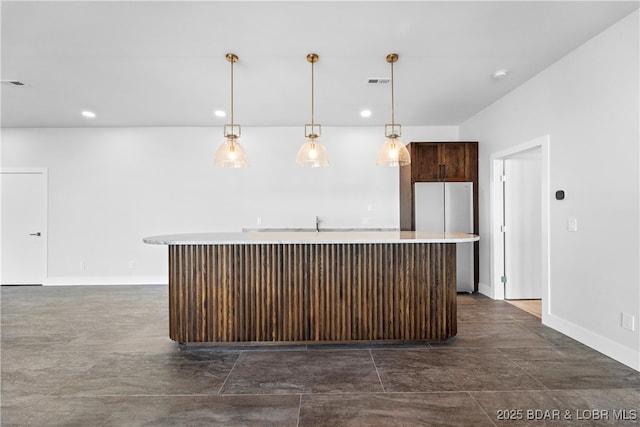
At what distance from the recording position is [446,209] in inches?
188

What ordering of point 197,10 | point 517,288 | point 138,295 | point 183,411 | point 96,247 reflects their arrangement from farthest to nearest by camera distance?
1. point 96,247
2. point 138,295
3. point 517,288
4. point 197,10
5. point 183,411

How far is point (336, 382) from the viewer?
7.47 feet

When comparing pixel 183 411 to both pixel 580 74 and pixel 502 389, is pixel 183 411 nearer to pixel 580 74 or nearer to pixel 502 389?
pixel 502 389

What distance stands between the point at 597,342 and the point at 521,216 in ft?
6.52

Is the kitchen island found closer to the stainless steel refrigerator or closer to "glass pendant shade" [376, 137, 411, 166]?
"glass pendant shade" [376, 137, 411, 166]

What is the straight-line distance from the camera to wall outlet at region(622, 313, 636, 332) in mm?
2451

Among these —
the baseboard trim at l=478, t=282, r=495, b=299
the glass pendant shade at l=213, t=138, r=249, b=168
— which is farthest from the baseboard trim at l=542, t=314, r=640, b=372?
the glass pendant shade at l=213, t=138, r=249, b=168

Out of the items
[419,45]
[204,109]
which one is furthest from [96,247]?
[419,45]

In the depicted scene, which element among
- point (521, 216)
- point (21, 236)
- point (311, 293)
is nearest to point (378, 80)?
point (311, 293)

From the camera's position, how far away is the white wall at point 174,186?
5535 millimetres

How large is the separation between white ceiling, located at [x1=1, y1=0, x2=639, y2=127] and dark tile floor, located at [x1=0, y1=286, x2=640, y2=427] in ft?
8.56

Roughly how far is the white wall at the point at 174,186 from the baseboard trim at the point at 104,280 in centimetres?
2

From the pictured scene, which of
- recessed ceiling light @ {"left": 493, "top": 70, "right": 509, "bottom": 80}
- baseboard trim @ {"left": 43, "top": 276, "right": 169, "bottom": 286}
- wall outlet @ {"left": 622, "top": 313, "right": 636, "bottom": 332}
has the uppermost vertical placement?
recessed ceiling light @ {"left": 493, "top": 70, "right": 509, "bottom": 80}

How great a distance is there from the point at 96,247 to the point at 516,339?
6.07 metres
